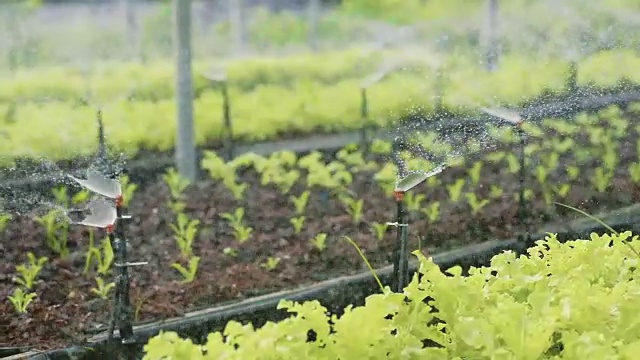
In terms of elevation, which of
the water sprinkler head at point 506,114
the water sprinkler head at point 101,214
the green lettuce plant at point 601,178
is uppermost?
the water sprinkler head at point 506,114

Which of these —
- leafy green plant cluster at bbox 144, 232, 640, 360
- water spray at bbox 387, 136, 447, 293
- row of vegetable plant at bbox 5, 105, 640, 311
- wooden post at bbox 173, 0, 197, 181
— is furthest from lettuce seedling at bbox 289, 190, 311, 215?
leafy green plant cluster at bbox 144, 232, 640, 360

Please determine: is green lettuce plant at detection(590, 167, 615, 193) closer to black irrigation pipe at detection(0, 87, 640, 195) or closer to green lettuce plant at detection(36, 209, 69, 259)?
black irrigation pipe at detection(0, 87, 640, 195)

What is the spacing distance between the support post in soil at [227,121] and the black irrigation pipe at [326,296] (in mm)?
892

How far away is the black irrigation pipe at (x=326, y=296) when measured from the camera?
171cm

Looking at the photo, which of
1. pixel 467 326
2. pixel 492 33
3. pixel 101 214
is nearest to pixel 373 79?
pixel 492 33

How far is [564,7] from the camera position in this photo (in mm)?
2098

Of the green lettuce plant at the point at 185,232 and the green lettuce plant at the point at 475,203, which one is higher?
the green lettuce plant at the point at 475,203

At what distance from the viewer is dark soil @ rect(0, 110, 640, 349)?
6.15ft

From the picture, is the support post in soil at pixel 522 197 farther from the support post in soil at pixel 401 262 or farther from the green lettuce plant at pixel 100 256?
the green lettuce plant at pixel 100 256

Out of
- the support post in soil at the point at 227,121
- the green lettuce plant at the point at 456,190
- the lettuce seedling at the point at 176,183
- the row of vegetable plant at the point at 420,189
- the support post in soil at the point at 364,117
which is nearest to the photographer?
the row of vegetable plant at the point at 420,189

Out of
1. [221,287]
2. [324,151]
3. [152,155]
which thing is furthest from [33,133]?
[324,151]

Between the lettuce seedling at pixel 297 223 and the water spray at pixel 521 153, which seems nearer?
the water spray at pixel 521 153

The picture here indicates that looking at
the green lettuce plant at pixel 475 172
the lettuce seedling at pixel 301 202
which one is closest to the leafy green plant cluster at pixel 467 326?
the green lettuce plant at pixel 475 172

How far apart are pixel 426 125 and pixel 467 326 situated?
0.81m
